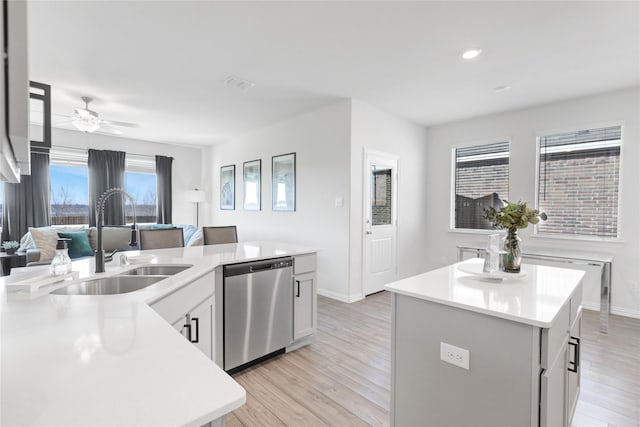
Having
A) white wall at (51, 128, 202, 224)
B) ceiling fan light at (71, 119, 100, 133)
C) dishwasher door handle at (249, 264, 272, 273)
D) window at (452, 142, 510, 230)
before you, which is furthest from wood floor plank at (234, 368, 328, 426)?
white wall at (51, 128, 202, 224)

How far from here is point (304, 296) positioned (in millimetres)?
2752


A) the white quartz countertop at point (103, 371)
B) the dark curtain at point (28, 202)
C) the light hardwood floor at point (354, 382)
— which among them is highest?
the dark curtain at point (28, 202)

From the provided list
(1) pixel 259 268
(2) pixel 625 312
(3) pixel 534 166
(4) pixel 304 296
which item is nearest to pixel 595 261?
(2) pixel 625 312

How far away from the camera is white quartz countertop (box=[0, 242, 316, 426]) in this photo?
54 centimetres

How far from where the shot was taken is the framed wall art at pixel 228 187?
6.32 m

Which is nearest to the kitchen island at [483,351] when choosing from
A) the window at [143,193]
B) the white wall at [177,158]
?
the window at [143,193]

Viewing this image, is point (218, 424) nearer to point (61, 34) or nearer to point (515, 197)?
point (61, 34)

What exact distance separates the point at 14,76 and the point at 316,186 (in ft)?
13.1

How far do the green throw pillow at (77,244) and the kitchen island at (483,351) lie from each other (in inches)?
199

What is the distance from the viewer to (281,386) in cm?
215

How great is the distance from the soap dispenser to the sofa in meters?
2.36

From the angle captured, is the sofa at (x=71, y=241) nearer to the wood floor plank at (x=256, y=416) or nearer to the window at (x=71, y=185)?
the window at (x=71, y=185)

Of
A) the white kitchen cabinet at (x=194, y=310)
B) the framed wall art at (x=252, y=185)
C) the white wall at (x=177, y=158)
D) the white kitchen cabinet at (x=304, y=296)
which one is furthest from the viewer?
the white wall at (x=177, y=158)

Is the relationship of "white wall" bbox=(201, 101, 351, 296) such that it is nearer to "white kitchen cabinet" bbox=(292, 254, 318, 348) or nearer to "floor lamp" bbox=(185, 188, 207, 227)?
"white kitchen cabinet" bbox=(292, 254, 318, 348)
